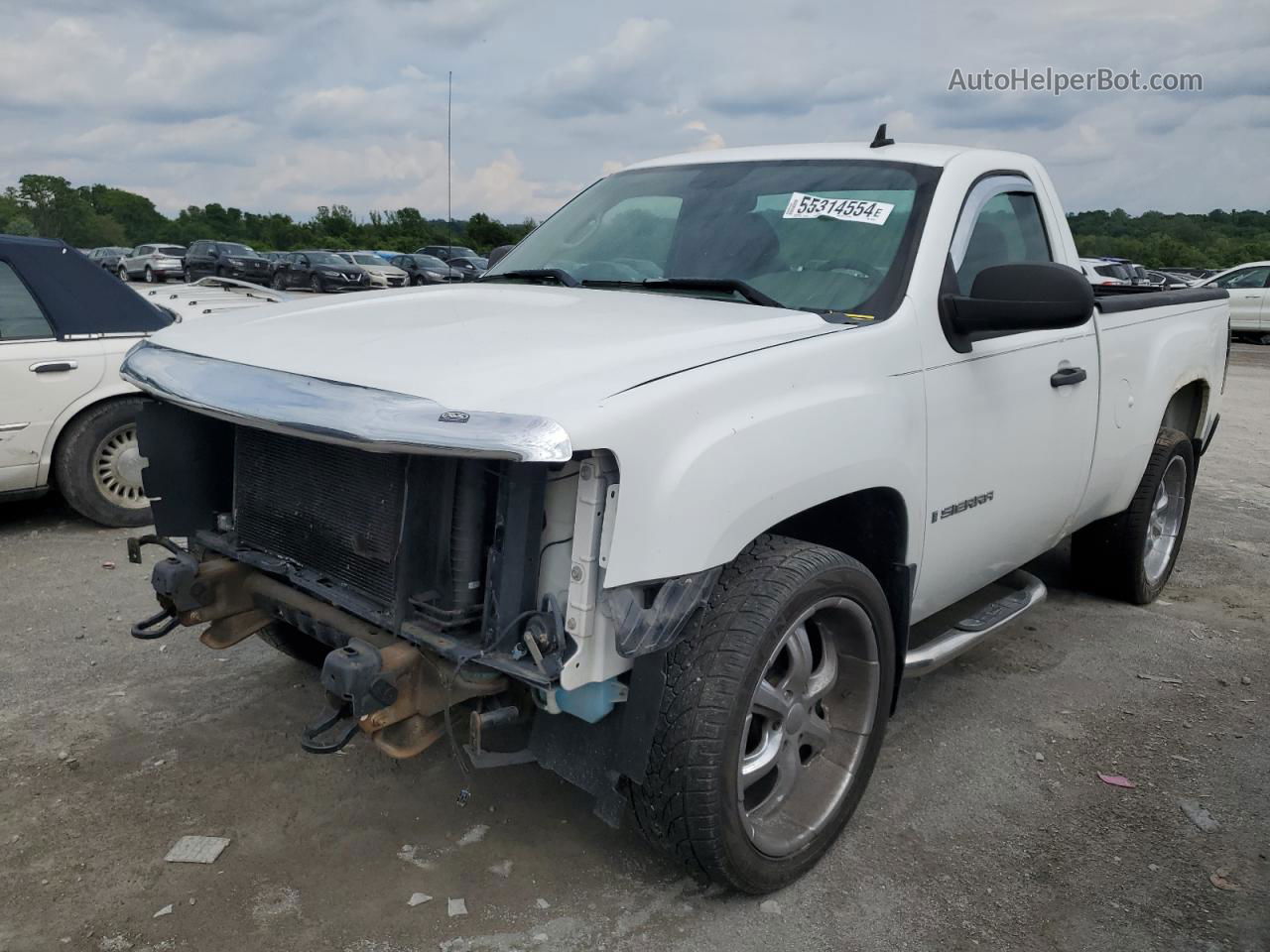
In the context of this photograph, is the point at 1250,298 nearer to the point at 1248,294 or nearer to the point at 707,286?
the point at 1248,294

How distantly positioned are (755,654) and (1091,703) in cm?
226

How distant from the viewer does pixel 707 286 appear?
10.7 feet

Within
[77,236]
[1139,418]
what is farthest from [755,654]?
[77,236]

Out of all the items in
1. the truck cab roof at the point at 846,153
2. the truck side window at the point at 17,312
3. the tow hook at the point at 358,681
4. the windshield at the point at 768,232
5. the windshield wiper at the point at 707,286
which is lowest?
the tow hook at the point at 358,681

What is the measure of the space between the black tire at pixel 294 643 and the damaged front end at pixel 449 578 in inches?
32.7

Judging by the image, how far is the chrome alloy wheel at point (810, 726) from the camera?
2.79m

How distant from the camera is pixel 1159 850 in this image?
3.07 m

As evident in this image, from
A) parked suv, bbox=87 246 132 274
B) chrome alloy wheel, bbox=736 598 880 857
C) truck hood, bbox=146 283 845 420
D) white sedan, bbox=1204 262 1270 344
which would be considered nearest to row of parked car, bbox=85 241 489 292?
parked suv, bbox=87 246 132 274

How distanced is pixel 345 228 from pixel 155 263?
3277 centimetres

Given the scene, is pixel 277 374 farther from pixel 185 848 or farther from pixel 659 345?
pixel 185 848

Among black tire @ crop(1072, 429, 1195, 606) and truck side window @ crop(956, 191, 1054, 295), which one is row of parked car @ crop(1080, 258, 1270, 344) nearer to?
black tire @ crop(1072, 429, 1195, 606)

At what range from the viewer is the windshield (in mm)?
3217

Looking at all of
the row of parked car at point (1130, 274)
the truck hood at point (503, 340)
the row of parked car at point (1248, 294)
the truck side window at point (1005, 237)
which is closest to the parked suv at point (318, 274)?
the row of parked car at point (1130, 274)

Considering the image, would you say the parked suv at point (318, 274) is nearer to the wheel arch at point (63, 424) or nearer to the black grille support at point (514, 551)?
the wheel arch at point (63, 424)
